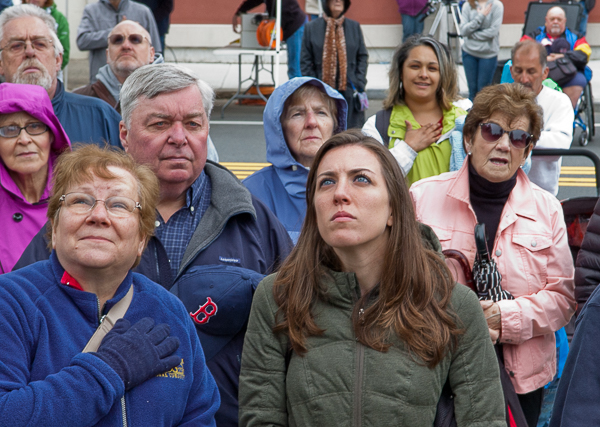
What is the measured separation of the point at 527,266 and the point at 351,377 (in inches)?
49.5

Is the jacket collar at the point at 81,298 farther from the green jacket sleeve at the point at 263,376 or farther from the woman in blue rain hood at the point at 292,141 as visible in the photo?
the woman in blue rain hood at the point at 292,141

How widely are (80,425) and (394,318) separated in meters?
0.98

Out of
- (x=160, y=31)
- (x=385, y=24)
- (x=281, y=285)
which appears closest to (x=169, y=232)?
(x=281, y=285)

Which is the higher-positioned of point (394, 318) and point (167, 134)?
point (167, 134)

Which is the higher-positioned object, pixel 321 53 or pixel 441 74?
pixel 441 74

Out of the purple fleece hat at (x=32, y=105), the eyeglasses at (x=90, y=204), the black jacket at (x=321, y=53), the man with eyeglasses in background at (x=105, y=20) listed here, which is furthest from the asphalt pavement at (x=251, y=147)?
the eyeglasses at (x=90, y=204)

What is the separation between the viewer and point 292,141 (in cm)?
379

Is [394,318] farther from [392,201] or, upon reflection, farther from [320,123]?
[320,123]

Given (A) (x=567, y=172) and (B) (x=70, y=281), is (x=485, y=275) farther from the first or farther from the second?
(A) (x=567, y=172)

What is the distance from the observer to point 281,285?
2.53 m

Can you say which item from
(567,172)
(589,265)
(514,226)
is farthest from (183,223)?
(567,172)

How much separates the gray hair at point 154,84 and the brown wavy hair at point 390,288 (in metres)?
0.72

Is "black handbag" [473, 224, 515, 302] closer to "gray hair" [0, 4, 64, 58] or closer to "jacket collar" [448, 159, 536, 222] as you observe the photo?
"jacket collar" [448, 159, 536, 222]

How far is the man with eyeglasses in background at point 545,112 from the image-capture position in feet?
16.2
